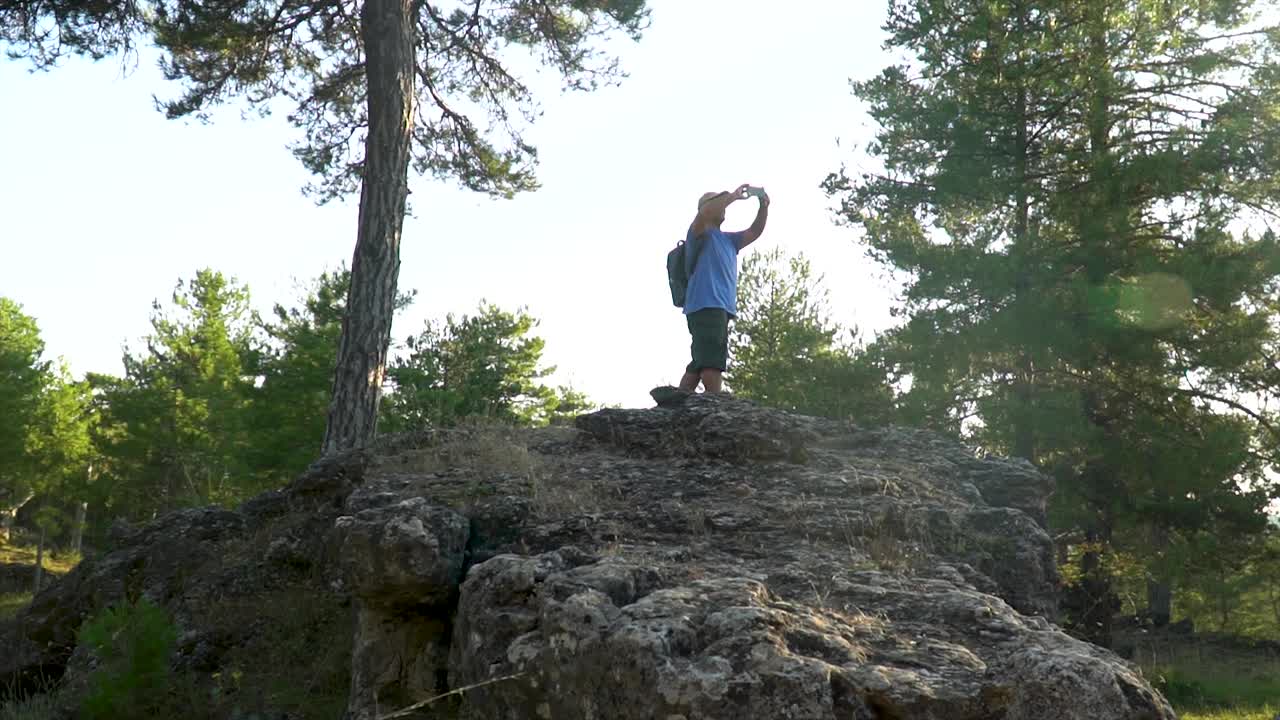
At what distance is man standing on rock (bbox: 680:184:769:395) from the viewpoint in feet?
26.9

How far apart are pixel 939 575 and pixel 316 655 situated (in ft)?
11.9

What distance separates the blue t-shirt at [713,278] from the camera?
26.9 ft

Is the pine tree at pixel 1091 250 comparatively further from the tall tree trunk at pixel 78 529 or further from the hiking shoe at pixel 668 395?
the tall tree trunk at pixel 78 529

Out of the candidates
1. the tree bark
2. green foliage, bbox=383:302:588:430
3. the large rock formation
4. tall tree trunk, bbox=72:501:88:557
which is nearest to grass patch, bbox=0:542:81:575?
the tree bark

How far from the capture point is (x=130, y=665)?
579cm

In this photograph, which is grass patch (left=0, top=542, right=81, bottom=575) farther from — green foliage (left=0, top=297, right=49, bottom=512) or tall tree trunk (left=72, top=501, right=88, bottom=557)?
green foliage (left=0, top=297, right=49, bottom=512)

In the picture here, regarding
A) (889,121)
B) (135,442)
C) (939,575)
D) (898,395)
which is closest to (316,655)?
(939,575)

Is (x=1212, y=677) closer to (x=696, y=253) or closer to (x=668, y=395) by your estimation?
(x=696, y=253)

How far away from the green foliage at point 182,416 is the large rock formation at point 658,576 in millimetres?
21361

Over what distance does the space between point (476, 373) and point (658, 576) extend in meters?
20.1

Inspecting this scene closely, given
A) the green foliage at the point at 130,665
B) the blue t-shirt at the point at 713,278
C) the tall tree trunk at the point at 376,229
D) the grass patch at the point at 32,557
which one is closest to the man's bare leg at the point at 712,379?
the blue t-shirt at the point at 713,278

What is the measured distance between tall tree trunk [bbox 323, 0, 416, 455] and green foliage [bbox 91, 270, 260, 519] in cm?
1761

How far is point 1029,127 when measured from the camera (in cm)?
1612

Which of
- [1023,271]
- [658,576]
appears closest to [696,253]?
[658,576]
